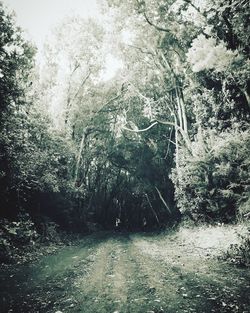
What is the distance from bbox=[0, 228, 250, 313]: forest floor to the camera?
623 centimetres

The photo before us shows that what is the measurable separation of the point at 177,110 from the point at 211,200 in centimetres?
886

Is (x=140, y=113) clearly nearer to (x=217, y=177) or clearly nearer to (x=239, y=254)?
(x=217, y=177)

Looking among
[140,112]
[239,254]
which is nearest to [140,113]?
[140,112]

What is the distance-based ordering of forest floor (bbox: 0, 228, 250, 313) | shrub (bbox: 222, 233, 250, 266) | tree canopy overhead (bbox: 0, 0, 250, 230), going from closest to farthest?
forest floor (bbox: 0, 228, 250, 313) → shrub (bbox: 222, 233, 250, 266) → tree canopy overhead (bbox: 0, 0, 250, 230)

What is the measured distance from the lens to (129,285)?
318 inches

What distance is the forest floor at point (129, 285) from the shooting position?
623 cm

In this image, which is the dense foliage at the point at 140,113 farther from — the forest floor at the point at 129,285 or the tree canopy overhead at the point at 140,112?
the forest floor at the point at 129,285

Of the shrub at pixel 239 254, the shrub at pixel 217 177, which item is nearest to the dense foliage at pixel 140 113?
the shrub at pixel 217 177

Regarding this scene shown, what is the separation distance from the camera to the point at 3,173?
13445 millimetres

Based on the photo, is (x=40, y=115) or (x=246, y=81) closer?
(x=246, y=81)

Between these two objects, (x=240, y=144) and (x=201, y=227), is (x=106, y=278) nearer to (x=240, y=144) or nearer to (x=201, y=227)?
(x=240, y=144)

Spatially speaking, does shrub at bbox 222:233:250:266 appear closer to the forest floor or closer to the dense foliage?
the forest floor

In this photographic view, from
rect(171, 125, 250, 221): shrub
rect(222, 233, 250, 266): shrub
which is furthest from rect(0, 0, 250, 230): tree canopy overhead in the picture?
rect(222, 233, 250, 266): shrub

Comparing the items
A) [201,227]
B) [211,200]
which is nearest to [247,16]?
[211,200]
